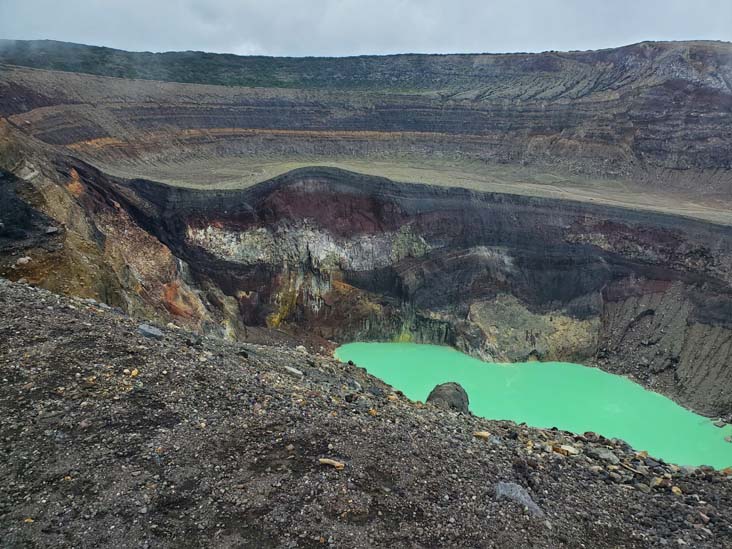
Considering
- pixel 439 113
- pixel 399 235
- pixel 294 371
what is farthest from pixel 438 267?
pixel 439 113

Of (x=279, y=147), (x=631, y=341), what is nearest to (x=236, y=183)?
(x=279, y=147)

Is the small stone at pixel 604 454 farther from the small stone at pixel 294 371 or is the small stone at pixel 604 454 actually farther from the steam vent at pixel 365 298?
the small stone at pixel 294 371

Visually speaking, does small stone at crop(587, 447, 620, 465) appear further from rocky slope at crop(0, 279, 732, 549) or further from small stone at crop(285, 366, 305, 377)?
small stone at crop(285, 366, 305, 377)

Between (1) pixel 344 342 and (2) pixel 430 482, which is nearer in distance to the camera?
(2) pixel 430 482

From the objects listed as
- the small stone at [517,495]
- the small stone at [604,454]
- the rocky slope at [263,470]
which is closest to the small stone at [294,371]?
the rocky slope at [263,470]

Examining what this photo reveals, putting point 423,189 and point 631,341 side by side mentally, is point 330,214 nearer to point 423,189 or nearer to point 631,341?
point 423,189

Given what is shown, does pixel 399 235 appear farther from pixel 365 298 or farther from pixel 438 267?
pixel 365 298
